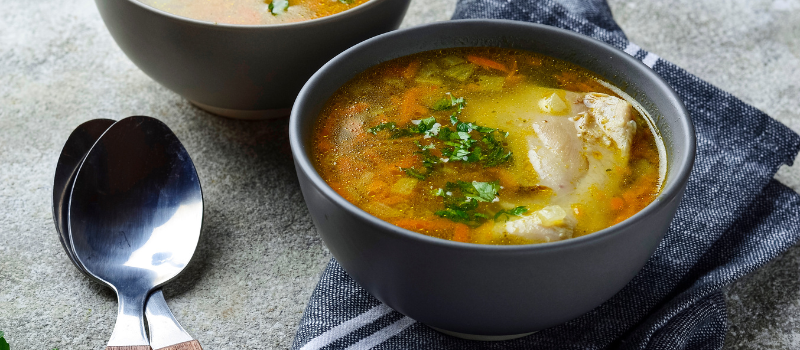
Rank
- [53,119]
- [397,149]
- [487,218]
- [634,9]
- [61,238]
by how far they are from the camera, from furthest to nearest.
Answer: [634,9] → [53,119] → [61,238] → [397,149] → [487,218]

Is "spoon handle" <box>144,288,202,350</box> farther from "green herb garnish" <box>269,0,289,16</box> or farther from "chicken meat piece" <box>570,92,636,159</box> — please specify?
"chicken meat piece" <box>570,92,636,159</box>

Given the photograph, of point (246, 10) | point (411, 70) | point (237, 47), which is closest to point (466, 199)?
point (411, 70)

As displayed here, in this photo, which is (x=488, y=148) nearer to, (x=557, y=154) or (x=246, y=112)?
(x=557, y=154)

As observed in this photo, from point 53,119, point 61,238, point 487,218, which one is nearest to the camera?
point 487,218

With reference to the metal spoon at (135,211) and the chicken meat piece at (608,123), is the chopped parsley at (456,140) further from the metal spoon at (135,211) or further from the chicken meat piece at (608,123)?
the metal spoon at (135,211)

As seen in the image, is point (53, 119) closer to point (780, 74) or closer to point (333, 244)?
point (333, 244)

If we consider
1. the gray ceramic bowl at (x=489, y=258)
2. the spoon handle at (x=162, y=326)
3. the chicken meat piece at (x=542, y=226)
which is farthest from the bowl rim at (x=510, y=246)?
the spoon handle at (x=162, y=326)

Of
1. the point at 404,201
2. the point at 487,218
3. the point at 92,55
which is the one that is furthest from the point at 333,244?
the point at 92,55
